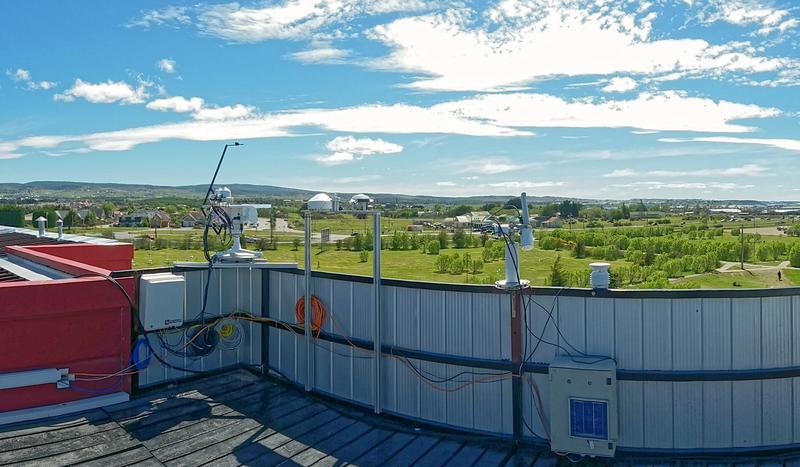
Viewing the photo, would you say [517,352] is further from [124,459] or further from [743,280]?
[743,280]

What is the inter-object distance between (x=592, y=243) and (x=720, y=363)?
2404 inches

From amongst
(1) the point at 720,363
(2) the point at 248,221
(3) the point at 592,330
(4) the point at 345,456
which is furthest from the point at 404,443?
(2) the point at 248,221

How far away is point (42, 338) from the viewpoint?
5.66m

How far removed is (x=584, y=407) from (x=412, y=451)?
145 centimetres

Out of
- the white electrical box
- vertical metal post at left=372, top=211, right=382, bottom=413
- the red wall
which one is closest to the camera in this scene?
vertical metal post at left=372, top=211, right=382, bottom=413

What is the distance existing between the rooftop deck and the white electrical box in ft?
2.52

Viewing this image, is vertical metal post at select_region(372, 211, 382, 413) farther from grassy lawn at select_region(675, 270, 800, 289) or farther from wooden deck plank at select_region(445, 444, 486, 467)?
grassy lawn at select_region(675, 270, 800, 289)

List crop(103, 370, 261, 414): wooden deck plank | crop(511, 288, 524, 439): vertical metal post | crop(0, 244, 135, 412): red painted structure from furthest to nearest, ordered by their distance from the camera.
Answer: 1. crop(103, 370, 261, 414): wooden deck plank
2. crop(0, 244, 135, 412): red painted structure
3. crop(511, 288, 524, 439): vertical metal post

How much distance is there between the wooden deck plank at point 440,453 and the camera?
4.86 metres

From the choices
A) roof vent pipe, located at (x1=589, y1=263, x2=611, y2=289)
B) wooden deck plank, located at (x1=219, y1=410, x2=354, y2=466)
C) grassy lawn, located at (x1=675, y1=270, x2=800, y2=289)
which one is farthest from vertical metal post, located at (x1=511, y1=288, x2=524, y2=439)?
grassy lawn, located at (x1=675, y1=270, x2=800, y2=289)

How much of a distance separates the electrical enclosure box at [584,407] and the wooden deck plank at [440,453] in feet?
2.66

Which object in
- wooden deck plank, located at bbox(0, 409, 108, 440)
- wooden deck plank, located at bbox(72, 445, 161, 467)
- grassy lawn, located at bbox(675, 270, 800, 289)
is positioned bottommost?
grassy lawn, located at bbox(675, 270, 800, 289)

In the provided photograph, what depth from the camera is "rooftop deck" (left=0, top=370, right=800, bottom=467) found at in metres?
4.85

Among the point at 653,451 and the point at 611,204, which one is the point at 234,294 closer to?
the point at 653,451
